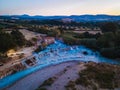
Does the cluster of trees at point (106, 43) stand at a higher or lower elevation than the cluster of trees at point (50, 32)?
higher

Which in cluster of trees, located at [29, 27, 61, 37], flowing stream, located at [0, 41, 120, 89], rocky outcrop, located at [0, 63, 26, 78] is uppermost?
rocky outcrop, located at [0, 63, 26, 78]

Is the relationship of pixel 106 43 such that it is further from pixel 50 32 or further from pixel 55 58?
pixel 50 32

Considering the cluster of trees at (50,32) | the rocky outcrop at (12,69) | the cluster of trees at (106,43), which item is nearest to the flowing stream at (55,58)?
the rocky outcrop at (12,69)

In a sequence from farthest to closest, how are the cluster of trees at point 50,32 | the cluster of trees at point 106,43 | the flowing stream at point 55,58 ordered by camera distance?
the cluster of trees at point 50,32 → the cluster of trees at point 106,43 → the flowing stream at point 55,58

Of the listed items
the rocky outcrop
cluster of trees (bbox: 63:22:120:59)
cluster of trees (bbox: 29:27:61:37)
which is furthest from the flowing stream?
cluster of trees (bbox: 29:27:61:37)

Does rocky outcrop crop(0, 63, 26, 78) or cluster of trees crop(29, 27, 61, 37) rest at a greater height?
rocky outcrop crop(0, 63, 26, 78)

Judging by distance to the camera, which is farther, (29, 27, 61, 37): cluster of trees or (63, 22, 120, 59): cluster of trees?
(29, 27, 61, 37): cluster of trees

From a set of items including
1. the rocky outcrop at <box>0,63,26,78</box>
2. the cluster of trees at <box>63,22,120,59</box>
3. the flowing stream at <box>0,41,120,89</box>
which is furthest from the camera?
the cluster of trees at <box>63,22,120,59</box>

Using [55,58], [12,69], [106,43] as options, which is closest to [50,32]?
[106,43]

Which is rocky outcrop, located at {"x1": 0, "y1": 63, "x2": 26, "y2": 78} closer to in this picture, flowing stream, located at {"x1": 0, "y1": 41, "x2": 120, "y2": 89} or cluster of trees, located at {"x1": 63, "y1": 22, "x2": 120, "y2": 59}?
flowing stream, located at {"x1": 0, "y1": 41, "x2": 120, "y2": 89}

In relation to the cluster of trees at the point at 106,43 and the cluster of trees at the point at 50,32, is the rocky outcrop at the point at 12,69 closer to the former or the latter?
the cluster of trees at the point at 106,43

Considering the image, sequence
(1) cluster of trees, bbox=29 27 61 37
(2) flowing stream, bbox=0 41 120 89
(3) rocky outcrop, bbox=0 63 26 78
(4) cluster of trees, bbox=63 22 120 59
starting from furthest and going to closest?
(1) cluster of trees, bbox=29 27 61 37
(4) cluster of trees, bbox=63 22 120 59
(3) rocky outcrop, bbox=0 63 26 78
(2) flowing stream, bbox=0 41 120 89
